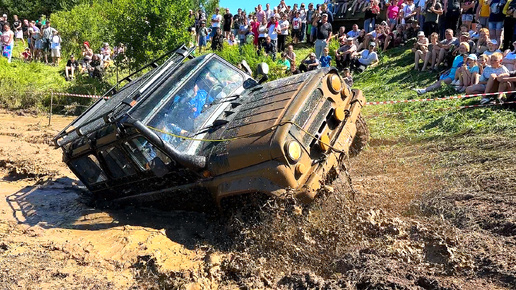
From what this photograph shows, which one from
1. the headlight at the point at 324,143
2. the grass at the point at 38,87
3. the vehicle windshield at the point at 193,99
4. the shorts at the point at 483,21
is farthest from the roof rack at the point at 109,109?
the grass at the point at 38,87

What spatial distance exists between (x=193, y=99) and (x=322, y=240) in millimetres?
2259

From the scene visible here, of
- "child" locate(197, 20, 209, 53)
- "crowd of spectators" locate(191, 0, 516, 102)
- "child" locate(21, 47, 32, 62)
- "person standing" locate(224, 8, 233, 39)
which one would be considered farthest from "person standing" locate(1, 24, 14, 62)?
"person standing" locate(224, 8, 233, 39)

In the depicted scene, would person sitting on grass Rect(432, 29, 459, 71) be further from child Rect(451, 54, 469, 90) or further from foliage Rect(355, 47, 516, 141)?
child Rect(451, 54, 469, 90)

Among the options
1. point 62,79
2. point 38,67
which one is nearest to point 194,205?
point 62,79

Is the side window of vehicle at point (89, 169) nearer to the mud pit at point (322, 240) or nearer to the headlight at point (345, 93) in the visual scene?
the mud pit at point (322, 240)

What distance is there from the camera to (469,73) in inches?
369

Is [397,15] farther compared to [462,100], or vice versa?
[397,15]

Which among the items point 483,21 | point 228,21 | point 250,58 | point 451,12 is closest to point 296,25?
point 228,21

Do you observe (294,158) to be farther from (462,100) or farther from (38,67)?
(38,67)

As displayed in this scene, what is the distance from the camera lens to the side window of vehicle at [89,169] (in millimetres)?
6280

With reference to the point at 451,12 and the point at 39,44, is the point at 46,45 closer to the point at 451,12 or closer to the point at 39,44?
the point at 39,44

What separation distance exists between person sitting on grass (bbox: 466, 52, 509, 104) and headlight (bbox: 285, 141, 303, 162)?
195 inches

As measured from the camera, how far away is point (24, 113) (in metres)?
15.3

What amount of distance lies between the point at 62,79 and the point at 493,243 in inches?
662
